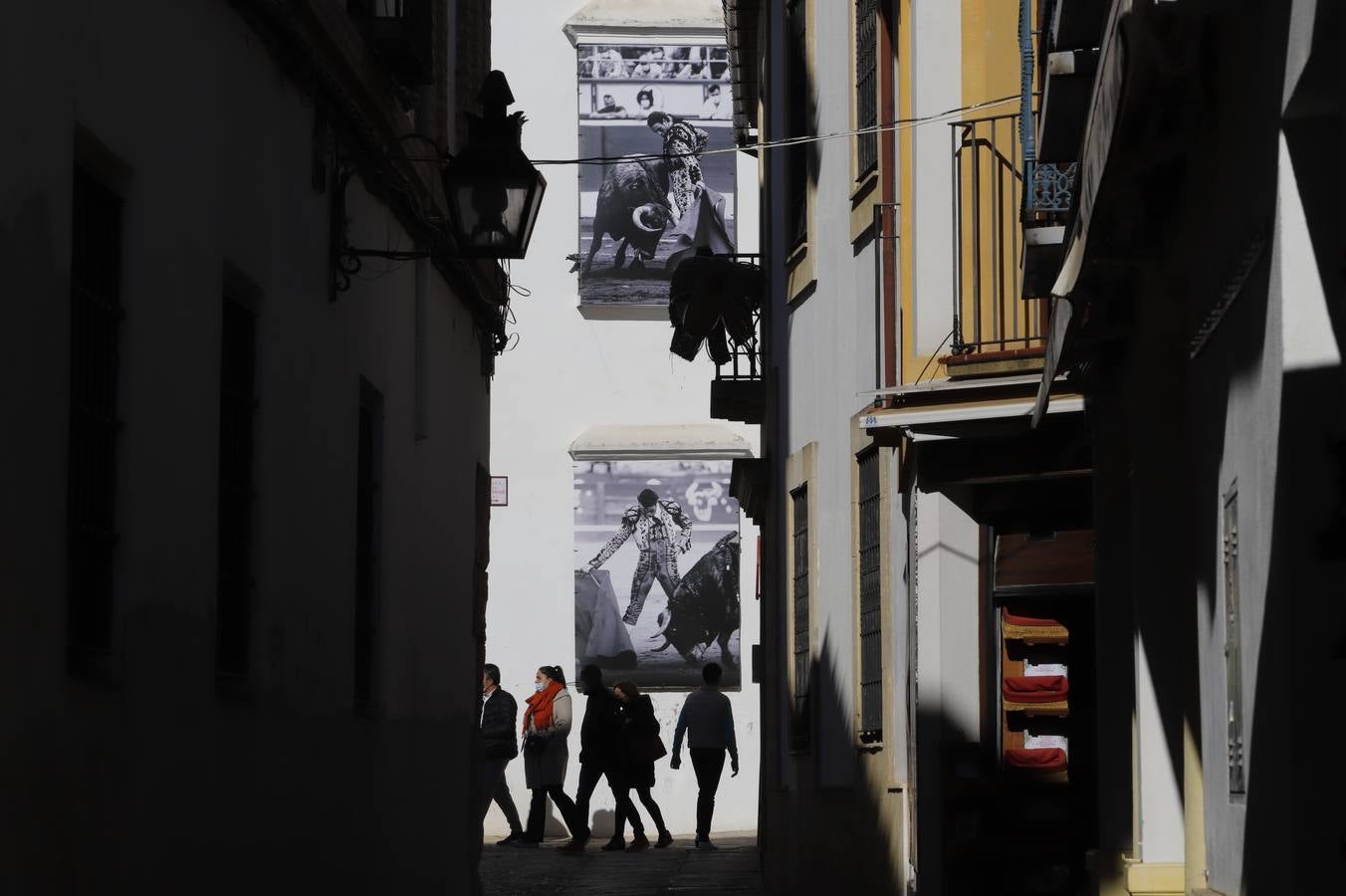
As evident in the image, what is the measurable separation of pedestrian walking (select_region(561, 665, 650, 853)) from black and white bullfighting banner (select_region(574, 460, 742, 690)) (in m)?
4.11

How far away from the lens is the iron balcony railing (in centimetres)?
1220

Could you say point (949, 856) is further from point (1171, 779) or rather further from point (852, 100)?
point (852, 100)

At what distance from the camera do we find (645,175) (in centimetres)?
2930

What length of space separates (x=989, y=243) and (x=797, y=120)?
5669 millimetres

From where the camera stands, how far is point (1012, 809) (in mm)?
13156

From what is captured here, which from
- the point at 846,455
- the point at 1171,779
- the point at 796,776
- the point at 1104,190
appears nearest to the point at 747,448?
the point at 796,776

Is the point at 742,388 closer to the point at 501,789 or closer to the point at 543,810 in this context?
the point at 543,810

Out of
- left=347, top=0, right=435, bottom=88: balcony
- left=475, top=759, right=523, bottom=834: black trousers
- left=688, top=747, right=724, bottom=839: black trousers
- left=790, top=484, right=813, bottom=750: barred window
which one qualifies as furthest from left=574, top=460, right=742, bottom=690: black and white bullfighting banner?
left=347, top=0, right=435, bottom=88: balcony

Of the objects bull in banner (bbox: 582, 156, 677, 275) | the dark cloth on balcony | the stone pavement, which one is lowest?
the stone pavement

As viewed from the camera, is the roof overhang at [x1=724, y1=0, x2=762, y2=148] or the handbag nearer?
the roof overhang at [x1=724, y1=0, x2=762, y2=148]

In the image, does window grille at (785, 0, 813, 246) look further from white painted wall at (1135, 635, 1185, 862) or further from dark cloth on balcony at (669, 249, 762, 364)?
white painted wall at (1135, 635, 1185, 862)

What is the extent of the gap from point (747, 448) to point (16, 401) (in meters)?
22.4

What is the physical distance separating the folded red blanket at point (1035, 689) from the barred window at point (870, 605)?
1657mm

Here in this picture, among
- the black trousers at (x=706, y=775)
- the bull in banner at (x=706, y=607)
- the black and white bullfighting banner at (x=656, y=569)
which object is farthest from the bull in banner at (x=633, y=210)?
the black trousers at (x=706, y=775)
